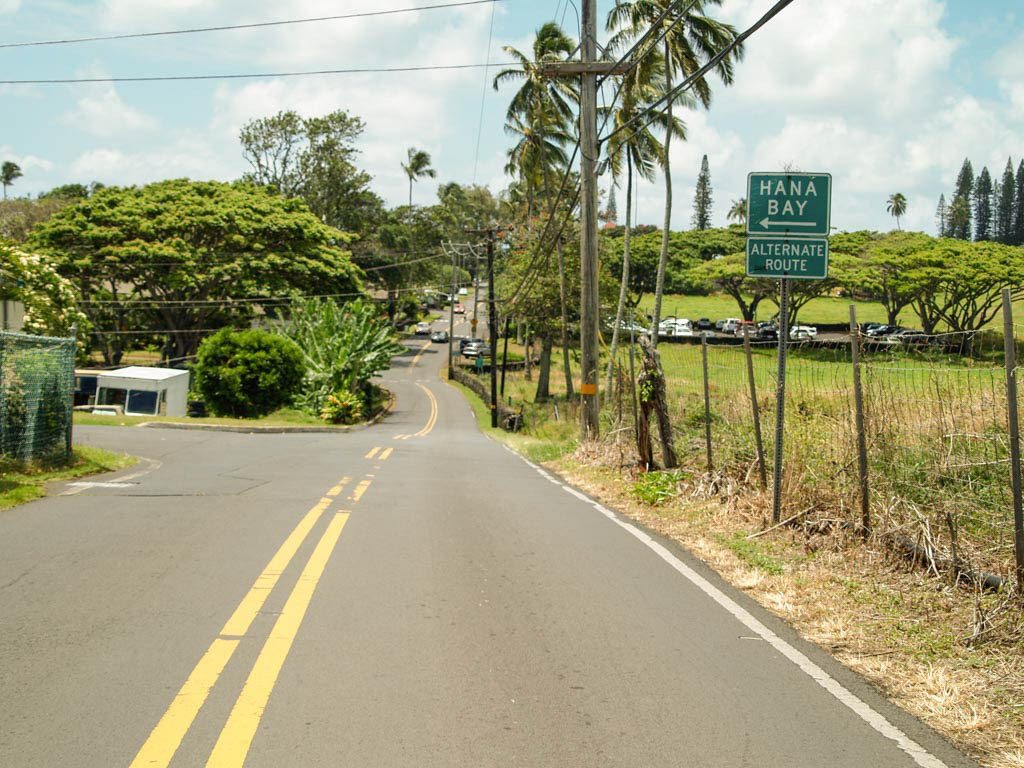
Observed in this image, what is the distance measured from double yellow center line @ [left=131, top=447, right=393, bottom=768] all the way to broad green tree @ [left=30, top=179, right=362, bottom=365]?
44.7 m

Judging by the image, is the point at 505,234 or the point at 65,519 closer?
the point at 65,519

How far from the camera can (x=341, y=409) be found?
4338cm

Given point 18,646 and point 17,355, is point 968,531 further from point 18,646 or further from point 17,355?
point 17,355

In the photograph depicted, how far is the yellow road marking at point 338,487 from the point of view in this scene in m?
12.1

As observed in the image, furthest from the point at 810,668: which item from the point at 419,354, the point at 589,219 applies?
the point at 419,354

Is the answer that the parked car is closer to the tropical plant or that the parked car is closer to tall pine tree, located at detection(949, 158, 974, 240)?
the tropical plant

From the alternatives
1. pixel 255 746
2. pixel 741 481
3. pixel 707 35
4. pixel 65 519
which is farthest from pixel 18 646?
pixel 707 35

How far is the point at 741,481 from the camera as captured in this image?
11203 millimetres

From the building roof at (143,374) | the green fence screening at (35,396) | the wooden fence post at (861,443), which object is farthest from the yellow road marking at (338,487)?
the building roof at (143,374)

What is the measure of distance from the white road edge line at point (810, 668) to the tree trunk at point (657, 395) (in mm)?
4368

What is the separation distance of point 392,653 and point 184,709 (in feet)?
4.29

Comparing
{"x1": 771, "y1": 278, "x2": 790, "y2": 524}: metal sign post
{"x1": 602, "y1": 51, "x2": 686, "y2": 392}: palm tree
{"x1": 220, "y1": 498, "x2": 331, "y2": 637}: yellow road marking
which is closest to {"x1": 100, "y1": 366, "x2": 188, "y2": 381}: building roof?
{"x1": 602, "y1": 51, "x2": 686, "y2": 392}: palm tree

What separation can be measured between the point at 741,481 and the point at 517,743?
24.4 feet

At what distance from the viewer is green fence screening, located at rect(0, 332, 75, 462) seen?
1224 centimetres
